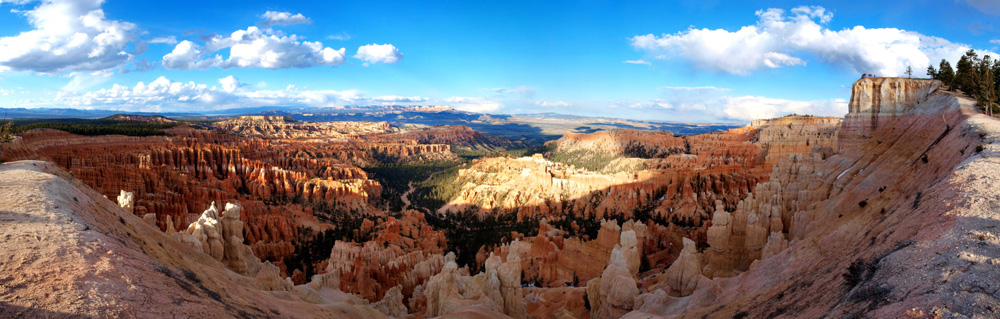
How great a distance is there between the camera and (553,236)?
36.3 m

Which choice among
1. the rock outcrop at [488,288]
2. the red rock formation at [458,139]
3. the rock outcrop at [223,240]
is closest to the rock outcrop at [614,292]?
the rock outcrop at [488,288]

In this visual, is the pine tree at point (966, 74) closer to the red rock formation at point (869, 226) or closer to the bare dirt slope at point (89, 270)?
the red rock formation at point (869, 226)

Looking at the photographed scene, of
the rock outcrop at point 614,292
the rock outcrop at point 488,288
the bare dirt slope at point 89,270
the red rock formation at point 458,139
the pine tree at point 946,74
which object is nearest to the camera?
the bare dirt slope at point 89,270

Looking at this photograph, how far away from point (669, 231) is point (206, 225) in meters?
32.7

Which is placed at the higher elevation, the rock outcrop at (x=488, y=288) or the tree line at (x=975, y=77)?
the tree line at (x=975, y=77)

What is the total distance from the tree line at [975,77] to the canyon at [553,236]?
1.25m

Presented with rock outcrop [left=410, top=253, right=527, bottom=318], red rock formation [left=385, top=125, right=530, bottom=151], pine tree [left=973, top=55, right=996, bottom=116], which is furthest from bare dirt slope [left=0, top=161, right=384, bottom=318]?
red rock formation [left=385, top=125, right=530, bottom=151]

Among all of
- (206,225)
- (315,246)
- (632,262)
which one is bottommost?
(315,246)

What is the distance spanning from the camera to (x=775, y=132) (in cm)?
8081

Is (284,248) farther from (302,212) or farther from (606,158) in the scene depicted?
(606,158)

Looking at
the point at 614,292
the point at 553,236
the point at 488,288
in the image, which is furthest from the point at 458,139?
the point at 614,292

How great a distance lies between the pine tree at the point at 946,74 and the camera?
2619 centimetres

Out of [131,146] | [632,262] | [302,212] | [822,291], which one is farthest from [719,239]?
[131,146]

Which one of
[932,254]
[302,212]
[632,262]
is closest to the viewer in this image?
[932,254]
